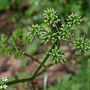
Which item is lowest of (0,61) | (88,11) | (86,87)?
(86,87)

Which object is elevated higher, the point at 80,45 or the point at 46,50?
the point at 80,45

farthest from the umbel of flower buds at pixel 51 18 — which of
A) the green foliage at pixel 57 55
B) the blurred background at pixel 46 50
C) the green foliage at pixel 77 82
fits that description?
the green foliage at pixel 77 82

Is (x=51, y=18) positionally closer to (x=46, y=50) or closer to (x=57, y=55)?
(x=57, y=55)

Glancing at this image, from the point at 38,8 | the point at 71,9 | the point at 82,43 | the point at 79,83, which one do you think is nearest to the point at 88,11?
the point at 71,9

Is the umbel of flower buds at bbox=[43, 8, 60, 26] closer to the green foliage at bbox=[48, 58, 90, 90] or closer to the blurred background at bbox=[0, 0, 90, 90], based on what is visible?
the blurred background at bbox=[0, 0, 90, 90]

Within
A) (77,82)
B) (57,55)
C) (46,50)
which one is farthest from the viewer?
(46,50)

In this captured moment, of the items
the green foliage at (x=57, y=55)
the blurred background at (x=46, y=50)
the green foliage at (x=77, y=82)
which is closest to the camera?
the green foliage at (x=57, y=55)

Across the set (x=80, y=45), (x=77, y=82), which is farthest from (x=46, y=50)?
(x=80, y=45)

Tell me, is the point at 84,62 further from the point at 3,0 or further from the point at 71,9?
the point at 3,0

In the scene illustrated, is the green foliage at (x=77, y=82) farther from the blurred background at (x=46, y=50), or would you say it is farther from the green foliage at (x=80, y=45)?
the green foliage at (x=80, y=45)
